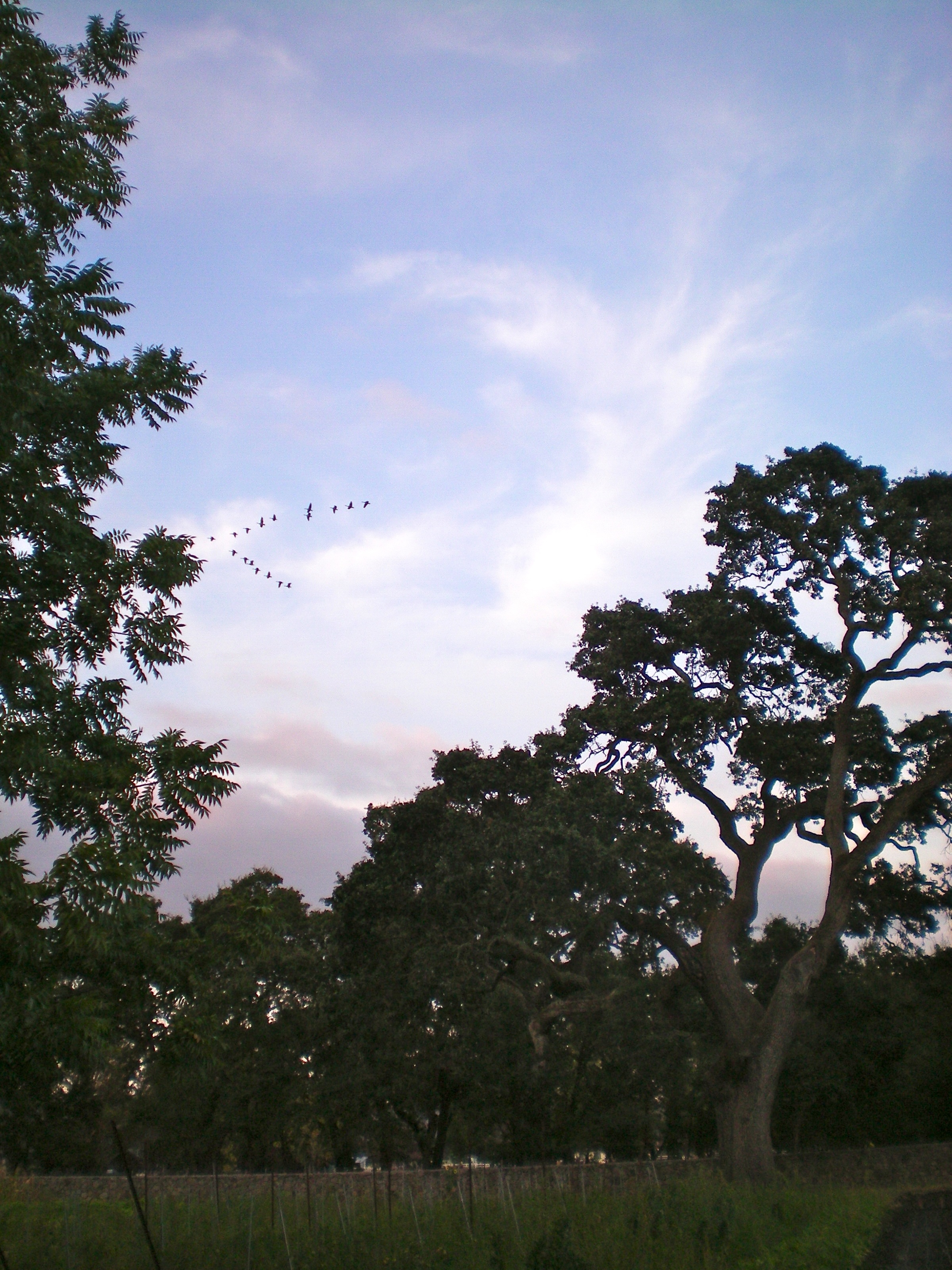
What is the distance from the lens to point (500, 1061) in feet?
108

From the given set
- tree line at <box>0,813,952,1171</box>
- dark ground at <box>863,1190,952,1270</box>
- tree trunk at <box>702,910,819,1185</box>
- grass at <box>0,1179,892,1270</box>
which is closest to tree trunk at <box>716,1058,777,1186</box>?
tree trunk at <box>702,910,819,1185</box>

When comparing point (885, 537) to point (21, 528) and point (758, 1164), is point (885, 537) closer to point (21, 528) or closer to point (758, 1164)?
point (758, 1164)

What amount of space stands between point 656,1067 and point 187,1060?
32.4 metres

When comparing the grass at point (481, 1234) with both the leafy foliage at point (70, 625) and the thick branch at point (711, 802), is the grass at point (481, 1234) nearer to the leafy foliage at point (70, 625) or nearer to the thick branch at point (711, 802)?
the leafy foliage at point (70, 625)

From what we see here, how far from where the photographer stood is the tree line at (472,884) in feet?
19.6

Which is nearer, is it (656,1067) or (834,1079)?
(834,1079)

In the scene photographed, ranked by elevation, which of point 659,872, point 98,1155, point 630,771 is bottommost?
point 98,1155

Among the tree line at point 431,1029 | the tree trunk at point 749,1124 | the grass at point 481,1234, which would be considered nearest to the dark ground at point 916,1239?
the grass at point 481,1234

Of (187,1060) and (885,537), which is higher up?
(885,537)

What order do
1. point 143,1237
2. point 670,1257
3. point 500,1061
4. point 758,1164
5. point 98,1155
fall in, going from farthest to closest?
point 98,1155 → point 500,1061 → point 758,1164 → point 143,1237 → point 670,1257

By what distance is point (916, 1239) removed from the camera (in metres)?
13.9

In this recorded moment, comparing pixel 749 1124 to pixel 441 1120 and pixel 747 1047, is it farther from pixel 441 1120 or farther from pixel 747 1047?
pixel 441 1120

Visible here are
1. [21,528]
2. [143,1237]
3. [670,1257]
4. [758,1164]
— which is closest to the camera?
[21,528]

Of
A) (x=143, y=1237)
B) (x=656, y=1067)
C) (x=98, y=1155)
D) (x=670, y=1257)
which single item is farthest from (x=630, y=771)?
→ (x=98, y=1155)
